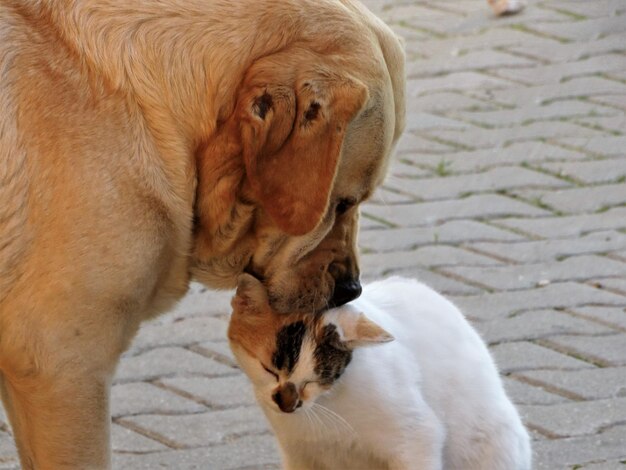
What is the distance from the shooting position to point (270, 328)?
152 inches

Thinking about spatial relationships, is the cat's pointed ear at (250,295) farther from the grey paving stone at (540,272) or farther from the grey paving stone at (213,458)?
the grey paving stone at (540,272)

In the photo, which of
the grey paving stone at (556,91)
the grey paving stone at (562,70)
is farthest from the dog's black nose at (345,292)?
the grey paving stone at (562,70)

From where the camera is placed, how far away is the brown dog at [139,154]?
3508 mm

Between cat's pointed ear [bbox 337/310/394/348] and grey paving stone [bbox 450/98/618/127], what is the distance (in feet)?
10.7

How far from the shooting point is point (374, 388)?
12.8ft

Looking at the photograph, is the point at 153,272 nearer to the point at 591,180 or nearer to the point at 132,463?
the point at 132,463

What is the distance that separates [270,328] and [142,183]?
59 cm

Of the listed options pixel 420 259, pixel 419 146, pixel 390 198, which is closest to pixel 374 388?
pixel 420 259

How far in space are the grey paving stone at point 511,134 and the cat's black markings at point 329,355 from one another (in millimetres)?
3037

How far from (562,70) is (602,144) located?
932 millimetres

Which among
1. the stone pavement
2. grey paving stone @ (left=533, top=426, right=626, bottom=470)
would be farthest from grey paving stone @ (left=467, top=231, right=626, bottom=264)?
grey paving stone @ (left=533, top=426, right=626, bottom=470)

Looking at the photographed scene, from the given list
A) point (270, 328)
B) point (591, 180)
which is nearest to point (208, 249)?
point (270, 328)

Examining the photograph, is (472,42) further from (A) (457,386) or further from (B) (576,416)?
(A) (457,386)

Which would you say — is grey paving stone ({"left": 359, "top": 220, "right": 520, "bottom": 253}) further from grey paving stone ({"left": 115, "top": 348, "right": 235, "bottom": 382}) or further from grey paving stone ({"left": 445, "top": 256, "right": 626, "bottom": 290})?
grey paving stone ({"left": 115, "top": 348, "right": 235, "bottom": 382})
